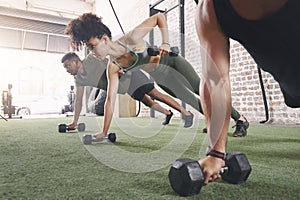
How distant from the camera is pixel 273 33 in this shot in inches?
25.1

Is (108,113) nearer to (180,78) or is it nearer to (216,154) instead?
(180,78)

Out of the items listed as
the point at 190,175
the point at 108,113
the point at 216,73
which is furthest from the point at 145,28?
the point at 190,175

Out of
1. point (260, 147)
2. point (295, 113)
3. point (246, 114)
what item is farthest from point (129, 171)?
point (246, 114)

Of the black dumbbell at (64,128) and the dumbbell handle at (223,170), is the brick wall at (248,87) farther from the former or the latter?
the dumbbell handle at (223,170)

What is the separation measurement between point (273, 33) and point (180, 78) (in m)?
1.29

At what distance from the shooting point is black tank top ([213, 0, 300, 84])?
60cm

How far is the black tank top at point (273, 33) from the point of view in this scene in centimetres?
60

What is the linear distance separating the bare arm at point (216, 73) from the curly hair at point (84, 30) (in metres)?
1.05

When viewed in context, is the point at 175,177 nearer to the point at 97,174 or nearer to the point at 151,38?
the point at 97,174

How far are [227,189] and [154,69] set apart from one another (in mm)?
1353

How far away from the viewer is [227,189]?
2.20 feet

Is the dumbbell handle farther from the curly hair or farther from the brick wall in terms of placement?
the brick wall

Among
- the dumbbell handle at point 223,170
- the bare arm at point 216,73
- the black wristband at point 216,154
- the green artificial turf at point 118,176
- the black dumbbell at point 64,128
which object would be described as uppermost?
the bare arm at point 216,73

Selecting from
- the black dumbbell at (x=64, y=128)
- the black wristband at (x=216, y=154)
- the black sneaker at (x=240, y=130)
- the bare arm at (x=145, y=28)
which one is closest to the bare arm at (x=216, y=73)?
the black wristband at (x=216, y=154)
